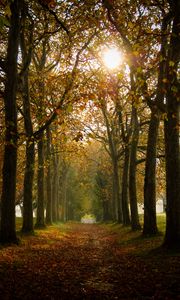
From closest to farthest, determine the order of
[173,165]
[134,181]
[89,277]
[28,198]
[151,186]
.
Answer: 1. [89,277]
2. [173,165]
3. [151,186]
4. [28,198]
5. [134,181]

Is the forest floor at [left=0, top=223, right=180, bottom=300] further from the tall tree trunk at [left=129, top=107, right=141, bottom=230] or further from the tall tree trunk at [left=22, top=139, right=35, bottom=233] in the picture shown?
the tall tree trunk at [left=129, top=107, right=141, bottom=230]

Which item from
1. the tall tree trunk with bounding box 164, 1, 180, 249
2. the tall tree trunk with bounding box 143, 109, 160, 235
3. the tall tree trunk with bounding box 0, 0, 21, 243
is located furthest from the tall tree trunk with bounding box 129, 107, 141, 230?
the tall tree trunk with bounding box 164, 1, 180, 249

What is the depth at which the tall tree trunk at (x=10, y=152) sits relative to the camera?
15.7 m

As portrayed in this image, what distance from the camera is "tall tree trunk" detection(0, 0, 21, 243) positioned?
619 inches

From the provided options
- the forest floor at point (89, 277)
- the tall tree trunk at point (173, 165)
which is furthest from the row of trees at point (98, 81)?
the forest floor at point (89, 277)

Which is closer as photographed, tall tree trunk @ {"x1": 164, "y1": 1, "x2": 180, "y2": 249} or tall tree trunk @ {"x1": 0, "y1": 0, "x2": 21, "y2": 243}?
tall tree trunk @ {"x1": 164, "y1": 1, "x2": 180, "y2": 249}

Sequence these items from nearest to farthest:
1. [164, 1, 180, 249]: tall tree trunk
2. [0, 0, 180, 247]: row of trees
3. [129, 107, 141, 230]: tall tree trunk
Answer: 1. [0, 0, 180, 247]: row of trees
2. [164, 1, 180, 249]: tall tree trunk
3. [129, 107, 141, 230]: tall tree trunk

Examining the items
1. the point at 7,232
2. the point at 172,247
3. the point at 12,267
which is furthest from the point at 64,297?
the point at 7,232

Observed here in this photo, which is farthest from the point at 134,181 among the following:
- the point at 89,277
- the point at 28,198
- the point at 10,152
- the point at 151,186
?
the point at 89,277

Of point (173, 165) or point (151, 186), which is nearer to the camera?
point (173, 165)

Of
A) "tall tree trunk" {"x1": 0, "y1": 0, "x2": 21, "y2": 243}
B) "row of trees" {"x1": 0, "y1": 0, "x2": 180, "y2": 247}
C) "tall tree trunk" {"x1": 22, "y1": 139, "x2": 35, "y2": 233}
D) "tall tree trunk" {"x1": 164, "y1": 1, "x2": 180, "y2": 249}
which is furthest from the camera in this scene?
"tall tree trunk" {"x1": 22, "y1": 139, "x2": 35, "y2": 233}

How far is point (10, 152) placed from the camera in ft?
52.2

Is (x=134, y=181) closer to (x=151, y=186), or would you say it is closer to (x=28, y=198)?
(x=151, y=186)

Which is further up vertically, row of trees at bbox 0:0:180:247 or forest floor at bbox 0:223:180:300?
row of trees at bbox 0:0:180:247
